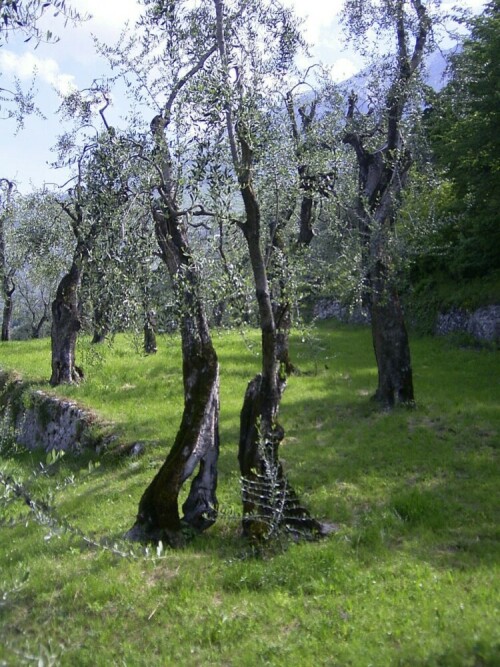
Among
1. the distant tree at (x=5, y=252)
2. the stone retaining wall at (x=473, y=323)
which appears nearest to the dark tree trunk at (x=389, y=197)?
the stone retaining wall at (x=473, y=323)

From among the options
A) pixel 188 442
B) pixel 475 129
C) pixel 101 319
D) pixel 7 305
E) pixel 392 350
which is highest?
pixel 475 129

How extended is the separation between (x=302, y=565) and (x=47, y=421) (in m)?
13.3

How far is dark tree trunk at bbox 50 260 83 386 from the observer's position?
21656mm

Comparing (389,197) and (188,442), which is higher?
(389,197)

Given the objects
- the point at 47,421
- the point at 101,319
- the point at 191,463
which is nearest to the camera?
the point at 101,319

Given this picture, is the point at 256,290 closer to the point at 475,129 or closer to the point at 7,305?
the point at 475,129

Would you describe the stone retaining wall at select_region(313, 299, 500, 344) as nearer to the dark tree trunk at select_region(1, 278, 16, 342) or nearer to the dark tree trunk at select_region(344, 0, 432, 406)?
the dark tree trunk at select_region(344, 0, 432, 406)

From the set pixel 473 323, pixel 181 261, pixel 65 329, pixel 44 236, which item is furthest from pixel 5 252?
pixel 181 261

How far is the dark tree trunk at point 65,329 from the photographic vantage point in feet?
71.1

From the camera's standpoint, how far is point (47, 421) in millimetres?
20203

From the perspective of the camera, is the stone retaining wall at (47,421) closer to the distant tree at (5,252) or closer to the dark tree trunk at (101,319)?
the dark tree trunk at (101,319)

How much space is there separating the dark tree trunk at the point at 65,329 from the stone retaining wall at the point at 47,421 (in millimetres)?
1102

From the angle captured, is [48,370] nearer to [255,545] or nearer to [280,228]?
[280,228]

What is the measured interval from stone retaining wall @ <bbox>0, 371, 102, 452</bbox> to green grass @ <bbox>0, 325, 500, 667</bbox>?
980 mm
